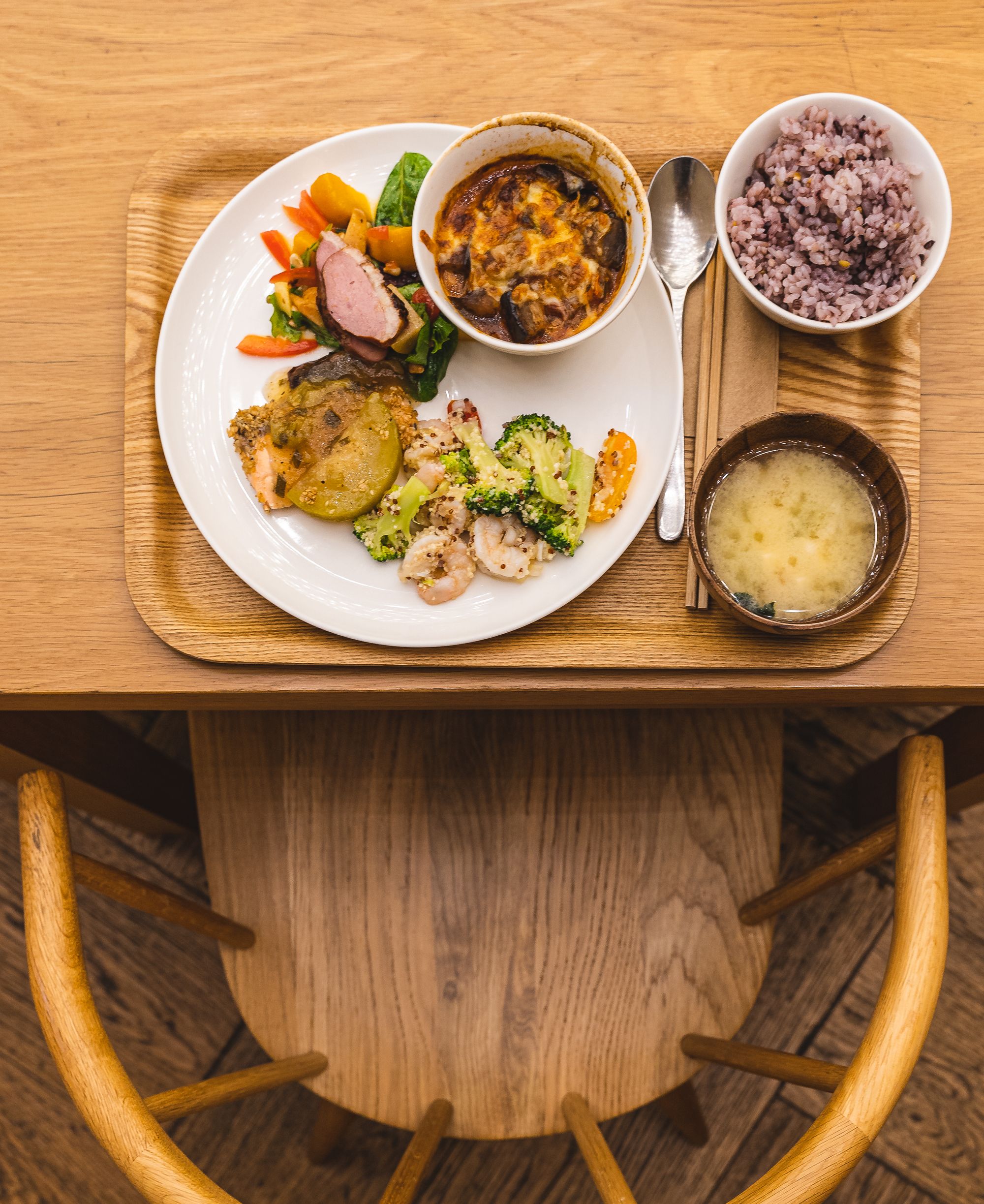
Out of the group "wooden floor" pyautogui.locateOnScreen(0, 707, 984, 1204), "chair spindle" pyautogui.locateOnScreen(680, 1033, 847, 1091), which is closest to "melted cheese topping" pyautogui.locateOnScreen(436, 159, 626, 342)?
"chair spindle" pyautogui.locateOnScreen(680, 1033, 847, 1091)

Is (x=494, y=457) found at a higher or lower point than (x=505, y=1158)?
higher

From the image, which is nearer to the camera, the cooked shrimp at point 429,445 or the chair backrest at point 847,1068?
the chair backrest at point 847,1068

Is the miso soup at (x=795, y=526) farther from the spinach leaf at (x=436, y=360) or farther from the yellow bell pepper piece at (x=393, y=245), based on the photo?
the yellow bell pepper piece at (x=393, y=245)

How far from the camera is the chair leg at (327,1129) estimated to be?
2184 millimetres

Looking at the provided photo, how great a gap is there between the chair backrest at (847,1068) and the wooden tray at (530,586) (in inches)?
12.3

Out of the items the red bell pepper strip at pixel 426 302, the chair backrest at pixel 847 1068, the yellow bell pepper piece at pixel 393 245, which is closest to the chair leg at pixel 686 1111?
the chair backrest at pixel 847 1068

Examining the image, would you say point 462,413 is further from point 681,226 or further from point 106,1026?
point 106,1026

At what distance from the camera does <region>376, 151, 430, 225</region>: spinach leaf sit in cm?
153

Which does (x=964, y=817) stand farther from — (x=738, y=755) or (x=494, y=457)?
(x=494, y=457)

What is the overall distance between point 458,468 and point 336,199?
53cm

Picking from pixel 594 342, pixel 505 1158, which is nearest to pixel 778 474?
pixel 594 342

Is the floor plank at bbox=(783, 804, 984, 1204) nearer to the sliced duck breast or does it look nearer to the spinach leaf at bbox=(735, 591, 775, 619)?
the spinach leaf at bbox=(735, 591, 775, 619)

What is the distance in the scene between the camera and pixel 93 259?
1579 millimetres

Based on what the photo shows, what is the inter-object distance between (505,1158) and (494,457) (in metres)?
2.23
